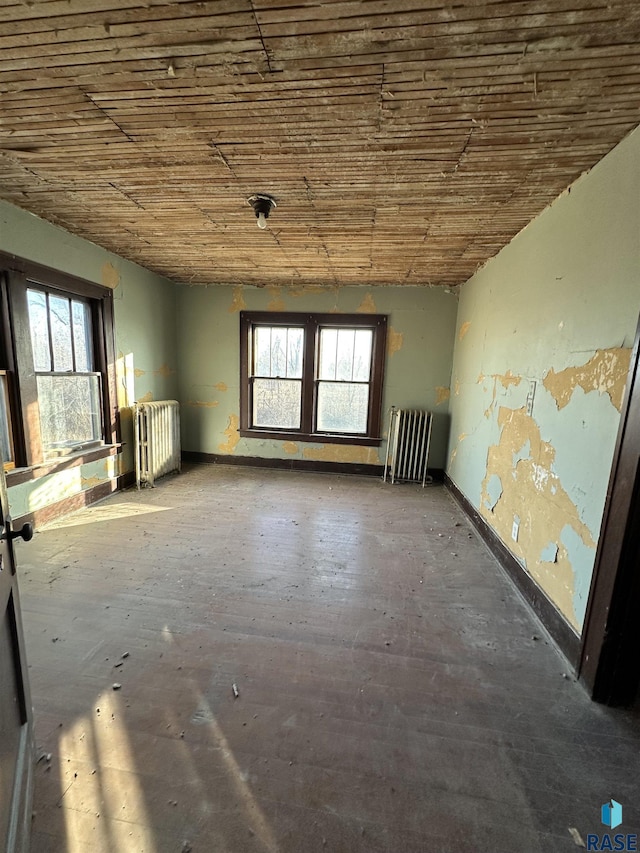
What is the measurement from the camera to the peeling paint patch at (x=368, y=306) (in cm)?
475

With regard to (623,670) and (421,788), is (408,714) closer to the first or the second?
(421,788)

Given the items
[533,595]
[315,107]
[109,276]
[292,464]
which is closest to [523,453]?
[533,595]

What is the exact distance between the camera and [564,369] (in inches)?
80.4

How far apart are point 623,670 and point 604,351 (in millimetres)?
1422

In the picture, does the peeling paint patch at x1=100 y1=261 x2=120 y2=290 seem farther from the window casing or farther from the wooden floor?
the wooden floor

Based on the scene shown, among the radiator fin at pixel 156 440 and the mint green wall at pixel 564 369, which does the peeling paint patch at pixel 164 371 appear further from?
the mint green wall at pixel 564 369

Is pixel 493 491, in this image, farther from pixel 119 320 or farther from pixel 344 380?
pixel 119 320

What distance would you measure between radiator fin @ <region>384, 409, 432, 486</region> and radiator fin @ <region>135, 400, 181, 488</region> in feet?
9.41

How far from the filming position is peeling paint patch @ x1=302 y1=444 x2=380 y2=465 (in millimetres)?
5031

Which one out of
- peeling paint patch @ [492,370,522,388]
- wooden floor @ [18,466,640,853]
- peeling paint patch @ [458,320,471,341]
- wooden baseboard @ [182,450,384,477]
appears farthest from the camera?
wooden baseboard @ [182,450,384,477]

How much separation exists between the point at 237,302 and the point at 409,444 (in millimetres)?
3070

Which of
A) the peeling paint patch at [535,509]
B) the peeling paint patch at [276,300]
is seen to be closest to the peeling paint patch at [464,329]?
the peeling paint patch at [535,509]

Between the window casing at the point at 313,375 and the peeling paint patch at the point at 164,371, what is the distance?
0.99 meters

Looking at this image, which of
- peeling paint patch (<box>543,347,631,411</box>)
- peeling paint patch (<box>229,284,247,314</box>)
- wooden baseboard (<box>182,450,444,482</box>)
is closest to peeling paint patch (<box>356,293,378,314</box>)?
peeling paint patch (<box>229,284,247,314</box>)
